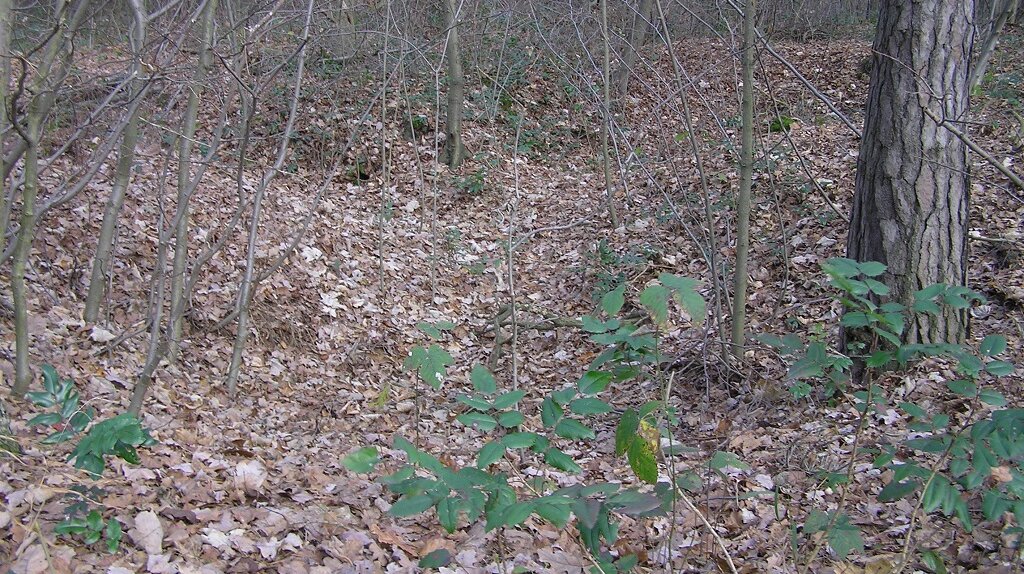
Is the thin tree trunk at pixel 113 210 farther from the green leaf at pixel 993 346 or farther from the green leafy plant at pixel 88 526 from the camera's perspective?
the green leaf at pixel 993 346

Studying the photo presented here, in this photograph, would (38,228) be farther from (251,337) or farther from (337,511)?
(337,511)

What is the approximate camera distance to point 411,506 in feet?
5.97

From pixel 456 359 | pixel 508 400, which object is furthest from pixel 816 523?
pixel 456 359

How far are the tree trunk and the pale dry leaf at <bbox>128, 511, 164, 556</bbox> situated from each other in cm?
379

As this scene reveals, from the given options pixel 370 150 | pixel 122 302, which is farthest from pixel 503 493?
pixel 370 150

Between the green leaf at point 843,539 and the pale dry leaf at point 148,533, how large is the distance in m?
2.36

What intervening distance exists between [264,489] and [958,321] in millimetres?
3865

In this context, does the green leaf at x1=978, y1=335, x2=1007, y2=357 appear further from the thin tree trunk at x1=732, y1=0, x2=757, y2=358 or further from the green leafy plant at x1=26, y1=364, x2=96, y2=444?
the green leafy plant at x1=26, y1=364, x2=96, y2=444

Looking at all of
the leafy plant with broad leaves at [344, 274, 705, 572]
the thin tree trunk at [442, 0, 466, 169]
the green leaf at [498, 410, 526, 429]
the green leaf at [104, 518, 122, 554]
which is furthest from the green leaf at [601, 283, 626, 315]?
the thin tree trunk at [442, 0, 466, 169]

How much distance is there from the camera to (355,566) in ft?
9.14

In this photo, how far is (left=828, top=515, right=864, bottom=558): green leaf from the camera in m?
2.17

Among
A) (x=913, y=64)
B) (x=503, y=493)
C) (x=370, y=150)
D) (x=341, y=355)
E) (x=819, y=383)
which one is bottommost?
(x=341, y=355)

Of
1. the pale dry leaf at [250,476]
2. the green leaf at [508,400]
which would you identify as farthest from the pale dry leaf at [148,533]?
the green leaf at [508,400]

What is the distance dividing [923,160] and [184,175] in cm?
Result: 456
